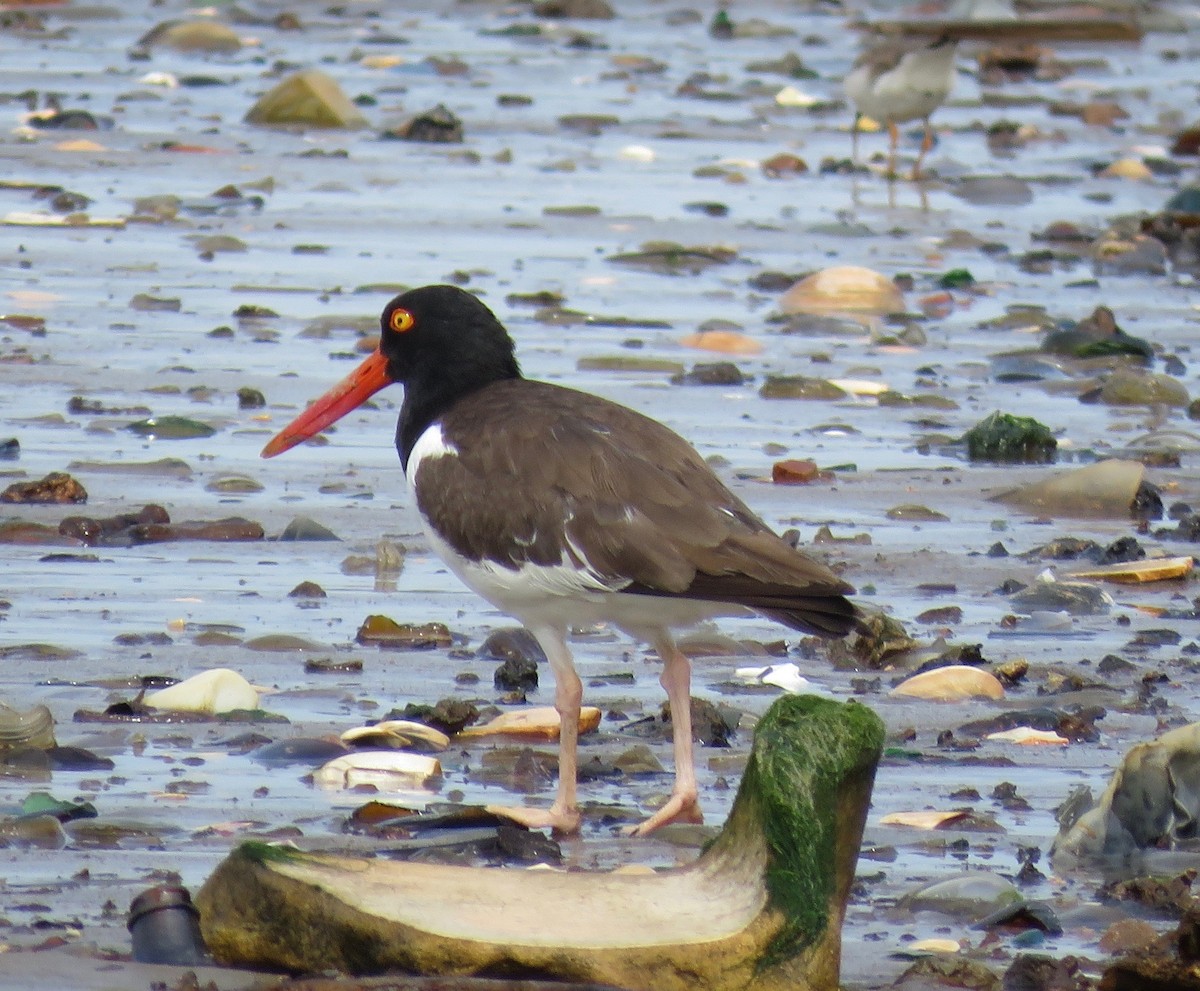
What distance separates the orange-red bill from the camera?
18.2ft

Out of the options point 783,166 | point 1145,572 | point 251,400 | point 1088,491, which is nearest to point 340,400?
point 251,400

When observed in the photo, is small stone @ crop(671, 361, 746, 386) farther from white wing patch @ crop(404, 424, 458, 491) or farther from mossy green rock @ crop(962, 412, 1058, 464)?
white wing patch @ crop(404, 424, 458, 491)

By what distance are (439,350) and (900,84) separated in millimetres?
9435

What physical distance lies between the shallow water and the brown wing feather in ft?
1.45

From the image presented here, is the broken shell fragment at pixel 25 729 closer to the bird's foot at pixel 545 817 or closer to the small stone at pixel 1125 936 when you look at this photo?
the bird's foot at pixel 545 817

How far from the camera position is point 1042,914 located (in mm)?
3611

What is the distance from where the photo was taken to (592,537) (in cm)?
442

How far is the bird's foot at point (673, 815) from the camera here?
13.5 feet

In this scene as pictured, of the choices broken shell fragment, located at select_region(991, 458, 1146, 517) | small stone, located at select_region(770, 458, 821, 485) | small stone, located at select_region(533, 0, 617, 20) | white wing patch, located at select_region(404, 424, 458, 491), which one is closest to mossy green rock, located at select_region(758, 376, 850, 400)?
small stone, located at select_region(770, 458, 821, 485)

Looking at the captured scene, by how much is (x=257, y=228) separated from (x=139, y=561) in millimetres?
4981

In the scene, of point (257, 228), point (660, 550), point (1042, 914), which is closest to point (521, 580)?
point (660, 550)

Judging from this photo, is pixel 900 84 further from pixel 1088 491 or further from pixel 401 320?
pixel 401 320

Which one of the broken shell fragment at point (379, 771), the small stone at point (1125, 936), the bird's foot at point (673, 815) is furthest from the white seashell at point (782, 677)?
the small stone at point (1125, 936)

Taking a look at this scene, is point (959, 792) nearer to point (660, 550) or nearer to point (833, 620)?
point (833, 620)
